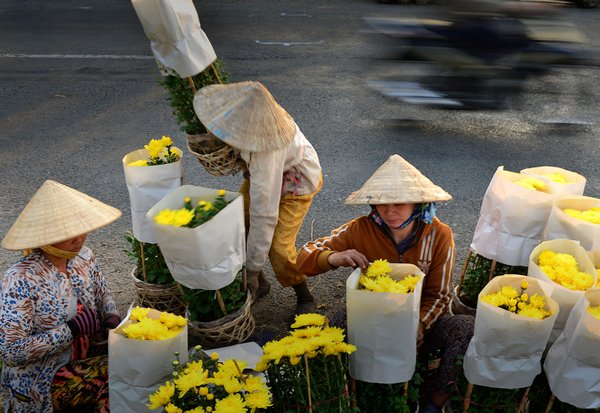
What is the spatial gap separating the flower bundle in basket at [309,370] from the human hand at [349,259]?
359mm

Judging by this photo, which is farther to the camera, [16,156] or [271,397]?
[16,156]

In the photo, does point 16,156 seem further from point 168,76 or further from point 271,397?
point 271,397

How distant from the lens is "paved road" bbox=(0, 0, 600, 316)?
4.87 metres

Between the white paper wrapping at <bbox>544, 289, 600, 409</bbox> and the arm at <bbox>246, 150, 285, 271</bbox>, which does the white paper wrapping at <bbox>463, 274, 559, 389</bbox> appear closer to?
A: the white paper wrapping at <bbox>544, 289, 600, 409</bbox>

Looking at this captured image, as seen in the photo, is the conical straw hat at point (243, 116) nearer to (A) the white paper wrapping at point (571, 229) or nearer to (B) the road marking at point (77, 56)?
(A) the white paper wrapping at point (571, 229)

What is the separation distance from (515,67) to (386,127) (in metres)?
1.23

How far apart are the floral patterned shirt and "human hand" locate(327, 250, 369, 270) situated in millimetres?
1047

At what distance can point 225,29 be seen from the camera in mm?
9234

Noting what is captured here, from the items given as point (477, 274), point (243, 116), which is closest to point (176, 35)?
point (243, 116)

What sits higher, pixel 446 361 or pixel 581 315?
pixel 581 315

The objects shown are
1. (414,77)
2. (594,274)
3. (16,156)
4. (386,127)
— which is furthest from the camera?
(414,77)

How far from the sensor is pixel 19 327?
97.0 inches

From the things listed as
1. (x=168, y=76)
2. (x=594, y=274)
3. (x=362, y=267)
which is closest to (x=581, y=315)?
(x=594, y=274)

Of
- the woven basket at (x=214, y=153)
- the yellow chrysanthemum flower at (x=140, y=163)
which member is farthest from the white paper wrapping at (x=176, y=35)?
the yellow chrysanthemum flower at (x=140, y=163)
